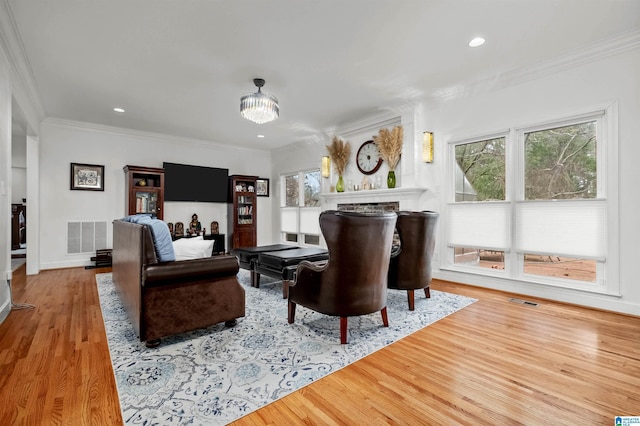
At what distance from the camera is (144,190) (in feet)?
19.9

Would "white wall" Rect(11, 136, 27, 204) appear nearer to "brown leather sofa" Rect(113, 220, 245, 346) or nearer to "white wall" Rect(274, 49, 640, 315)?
"brown leather sofa" Rect(113, 220, 245, 346)

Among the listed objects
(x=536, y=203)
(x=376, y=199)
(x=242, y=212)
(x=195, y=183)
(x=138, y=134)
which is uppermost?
(x=138, y=134)

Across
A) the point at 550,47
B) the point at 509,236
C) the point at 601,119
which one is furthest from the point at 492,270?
the point at 550,47

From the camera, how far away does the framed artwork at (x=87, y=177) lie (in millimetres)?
5700

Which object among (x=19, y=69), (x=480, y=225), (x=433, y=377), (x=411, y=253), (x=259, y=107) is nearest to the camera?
(x=433, y=377)

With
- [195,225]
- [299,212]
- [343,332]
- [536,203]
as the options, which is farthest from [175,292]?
[299,212]

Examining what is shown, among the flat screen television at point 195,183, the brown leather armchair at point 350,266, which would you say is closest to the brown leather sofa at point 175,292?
the brown leather armchair at point 350,266

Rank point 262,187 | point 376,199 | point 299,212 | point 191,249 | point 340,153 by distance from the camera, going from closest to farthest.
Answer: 1. point 191,249
2. point 376,199
3. point 340,153
4. point 299,212
5. point 262,187

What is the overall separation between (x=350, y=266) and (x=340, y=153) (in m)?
3.97

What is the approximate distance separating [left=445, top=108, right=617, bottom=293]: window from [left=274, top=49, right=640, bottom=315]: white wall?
0.37ft

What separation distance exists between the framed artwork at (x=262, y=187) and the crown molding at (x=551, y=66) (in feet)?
16.2

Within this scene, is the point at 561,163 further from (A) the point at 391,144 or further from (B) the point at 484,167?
(A) the point at 391,144

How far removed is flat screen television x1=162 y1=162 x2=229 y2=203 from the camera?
6637mm

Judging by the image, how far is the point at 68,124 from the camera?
5.65m
